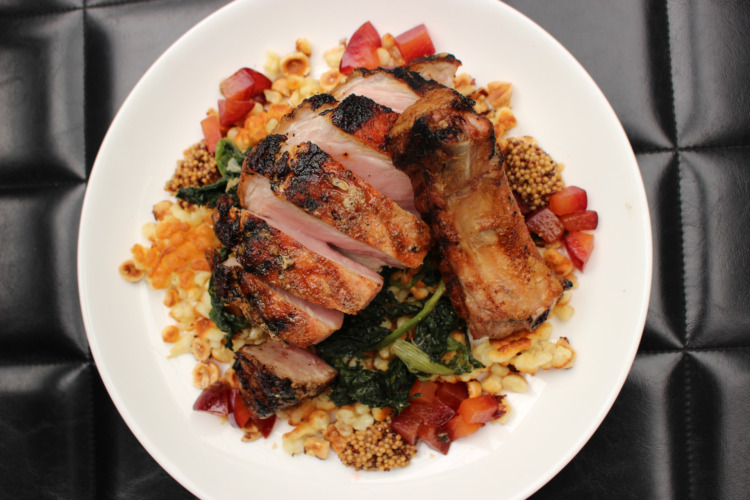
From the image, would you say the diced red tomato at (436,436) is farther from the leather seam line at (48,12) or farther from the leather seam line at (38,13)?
the leather seam line at (38,13)

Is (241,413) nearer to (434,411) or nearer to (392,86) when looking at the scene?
(434,411)

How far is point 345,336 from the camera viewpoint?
3.22m

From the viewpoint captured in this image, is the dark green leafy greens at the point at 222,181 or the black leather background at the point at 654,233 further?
the black leather background at the point at 654,233

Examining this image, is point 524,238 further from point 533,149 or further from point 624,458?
point 624,458

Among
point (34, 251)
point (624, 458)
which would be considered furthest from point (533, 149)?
point (34, 251)

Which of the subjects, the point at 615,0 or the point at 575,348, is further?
the point at 615,0

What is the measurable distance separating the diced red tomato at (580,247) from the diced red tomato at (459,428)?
108 centimetres

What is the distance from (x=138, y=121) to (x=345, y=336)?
1771mm

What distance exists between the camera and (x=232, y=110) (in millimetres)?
3330

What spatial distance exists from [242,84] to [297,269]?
1316 millimetres

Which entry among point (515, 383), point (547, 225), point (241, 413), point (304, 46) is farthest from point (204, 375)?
point (547, 225)

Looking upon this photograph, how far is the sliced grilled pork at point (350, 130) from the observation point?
2.74m

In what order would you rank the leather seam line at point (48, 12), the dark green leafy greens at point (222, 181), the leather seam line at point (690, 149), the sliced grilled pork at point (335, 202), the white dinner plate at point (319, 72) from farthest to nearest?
the leather seam line at point (48, 12), the leather seam line at point (690, 149), the dark green leafy greens at point (222, 181), the white dinner plate at point (319, 72), the sliced grilled pork at point (335, 202)

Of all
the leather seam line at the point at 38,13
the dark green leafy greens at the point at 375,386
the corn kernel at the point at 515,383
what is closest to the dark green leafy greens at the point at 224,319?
the dark green leafy greens at the point at 375,386
